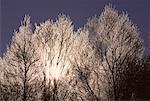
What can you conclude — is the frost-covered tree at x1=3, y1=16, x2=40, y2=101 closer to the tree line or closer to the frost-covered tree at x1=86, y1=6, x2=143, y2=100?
the tree line

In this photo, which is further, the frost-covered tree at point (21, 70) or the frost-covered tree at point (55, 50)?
the frost-covered tree at point (55, 50)

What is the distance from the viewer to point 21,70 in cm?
1297

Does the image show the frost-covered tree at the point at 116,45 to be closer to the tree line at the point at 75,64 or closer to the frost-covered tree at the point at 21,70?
the tree line at the point at 75,64

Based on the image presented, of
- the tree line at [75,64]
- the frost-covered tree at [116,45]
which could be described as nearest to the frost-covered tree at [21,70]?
the tree line at [75,64]

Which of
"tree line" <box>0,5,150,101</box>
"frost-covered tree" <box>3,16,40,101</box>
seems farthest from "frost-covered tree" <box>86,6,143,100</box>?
"frost-covered tree" <box>3,16,40,101</box>

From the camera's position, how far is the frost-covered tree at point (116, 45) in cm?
Result: 1355

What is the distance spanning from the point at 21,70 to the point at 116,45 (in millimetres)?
3709

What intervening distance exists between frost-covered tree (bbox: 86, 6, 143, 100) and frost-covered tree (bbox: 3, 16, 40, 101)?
2657mm

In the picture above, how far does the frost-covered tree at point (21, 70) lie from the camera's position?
503 inches

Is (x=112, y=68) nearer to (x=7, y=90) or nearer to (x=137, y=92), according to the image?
(x=137, y=92)

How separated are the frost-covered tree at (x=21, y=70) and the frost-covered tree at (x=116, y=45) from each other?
8.72 feet

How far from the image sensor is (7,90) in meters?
12.9

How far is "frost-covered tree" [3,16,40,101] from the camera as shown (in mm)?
12781

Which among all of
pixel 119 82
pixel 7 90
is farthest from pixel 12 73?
pixel 119 82
